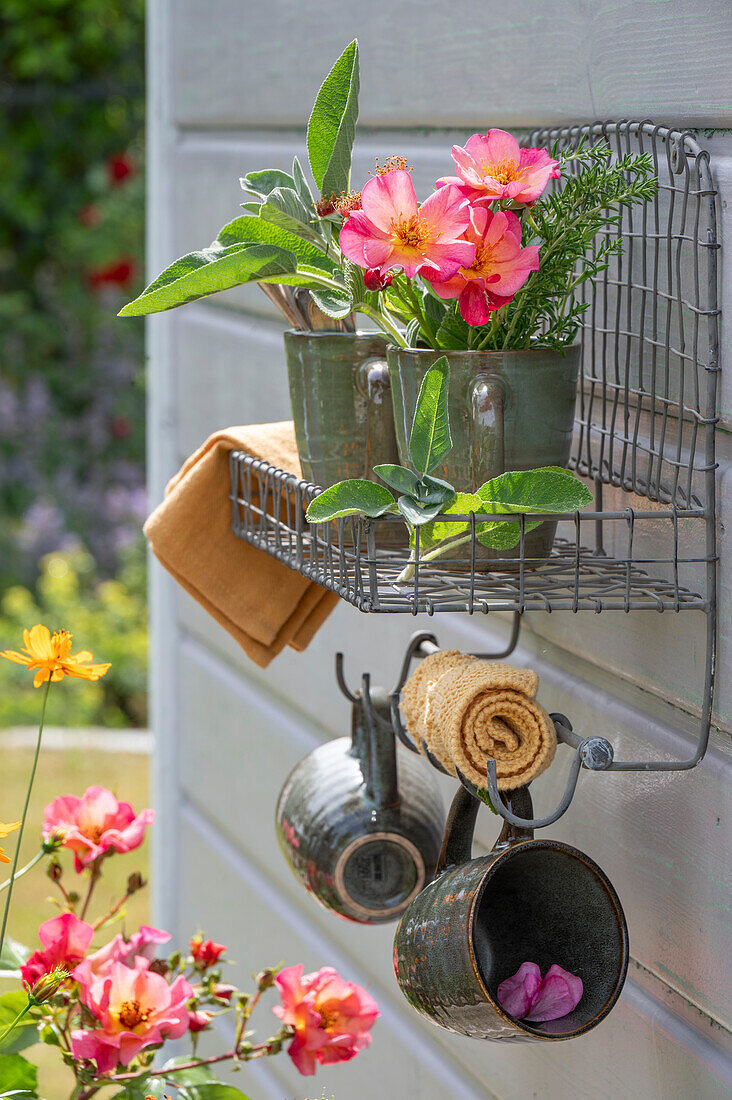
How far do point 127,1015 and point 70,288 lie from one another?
4.10 metres

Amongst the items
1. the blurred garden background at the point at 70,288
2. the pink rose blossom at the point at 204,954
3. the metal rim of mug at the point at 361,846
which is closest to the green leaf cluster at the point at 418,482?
the metal rim of mug at the point at 361,846

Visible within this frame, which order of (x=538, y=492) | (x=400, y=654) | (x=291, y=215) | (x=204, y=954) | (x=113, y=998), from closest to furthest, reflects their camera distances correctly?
(x=538, y=492), (x=291, y=215), (x=113, y=998), (x=204, y=954), (x=400, y=654)

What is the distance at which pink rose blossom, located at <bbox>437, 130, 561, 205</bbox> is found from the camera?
681mm

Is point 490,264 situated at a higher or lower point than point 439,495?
higher

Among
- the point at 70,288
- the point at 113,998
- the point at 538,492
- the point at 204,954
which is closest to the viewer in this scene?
the point at 538,492

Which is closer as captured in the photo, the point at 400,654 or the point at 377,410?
the point at 377,410

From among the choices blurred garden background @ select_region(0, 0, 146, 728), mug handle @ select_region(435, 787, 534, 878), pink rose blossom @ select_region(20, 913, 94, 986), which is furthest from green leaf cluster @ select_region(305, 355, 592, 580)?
blurred garden background @ select_region(0, 0, 146, 728)

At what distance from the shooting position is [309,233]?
76 cm

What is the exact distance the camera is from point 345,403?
836mm

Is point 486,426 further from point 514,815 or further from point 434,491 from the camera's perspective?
point 514,815

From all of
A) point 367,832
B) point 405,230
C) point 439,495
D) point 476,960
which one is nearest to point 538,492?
point 439,495

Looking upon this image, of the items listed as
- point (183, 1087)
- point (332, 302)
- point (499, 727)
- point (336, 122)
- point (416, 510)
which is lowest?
point (183, 1087)

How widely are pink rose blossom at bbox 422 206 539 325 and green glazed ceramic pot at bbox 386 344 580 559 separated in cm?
4

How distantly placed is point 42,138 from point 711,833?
4355mm
